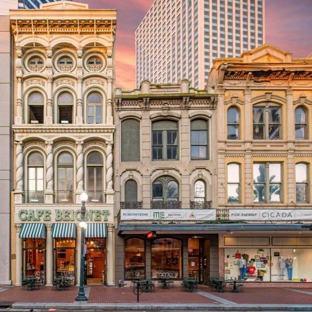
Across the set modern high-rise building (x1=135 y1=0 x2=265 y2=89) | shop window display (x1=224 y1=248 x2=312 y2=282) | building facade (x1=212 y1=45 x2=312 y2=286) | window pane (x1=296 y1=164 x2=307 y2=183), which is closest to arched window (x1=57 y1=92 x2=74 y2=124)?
building facade (x1=212 y1=45 x2=312 y2=286)

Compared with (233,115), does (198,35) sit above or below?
above

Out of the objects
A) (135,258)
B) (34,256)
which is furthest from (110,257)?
(34,256)

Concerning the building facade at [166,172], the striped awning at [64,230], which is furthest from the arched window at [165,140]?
the striped awning at [64,230]

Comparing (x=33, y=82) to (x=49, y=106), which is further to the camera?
(x=33, y=82)

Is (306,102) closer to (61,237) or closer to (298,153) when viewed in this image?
(298,153)

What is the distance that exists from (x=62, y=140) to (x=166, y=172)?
7.18m

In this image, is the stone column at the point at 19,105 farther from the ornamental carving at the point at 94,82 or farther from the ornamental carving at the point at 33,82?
the ornamental carving at the point at 94,82

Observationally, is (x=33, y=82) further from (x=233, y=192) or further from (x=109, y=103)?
(x=233, y=192)

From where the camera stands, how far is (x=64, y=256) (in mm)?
29484

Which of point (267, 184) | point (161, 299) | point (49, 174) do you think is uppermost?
point (49, 174)

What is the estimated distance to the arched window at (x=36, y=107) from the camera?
30.6 m

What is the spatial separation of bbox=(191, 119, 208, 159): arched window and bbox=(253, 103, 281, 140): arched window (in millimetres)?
3329

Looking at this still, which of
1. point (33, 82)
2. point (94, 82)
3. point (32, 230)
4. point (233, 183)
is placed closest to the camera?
point (32, 230)

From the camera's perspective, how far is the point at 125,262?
29.4m
